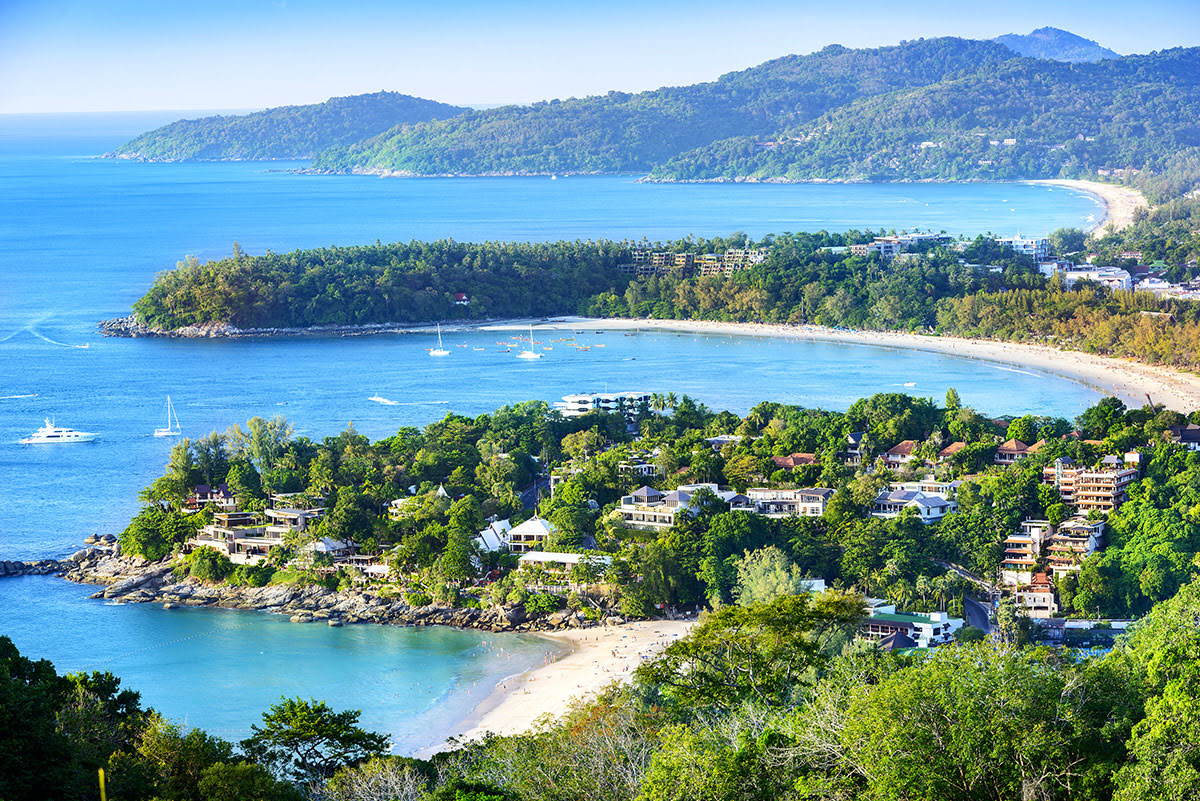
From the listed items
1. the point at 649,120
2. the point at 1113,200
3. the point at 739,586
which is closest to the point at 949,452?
the point at 739,586

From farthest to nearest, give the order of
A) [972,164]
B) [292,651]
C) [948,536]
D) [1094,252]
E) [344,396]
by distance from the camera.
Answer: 1. [972,164]
2. [1094,252]
3. [344,396]
4. [948,536]
5. [292,651]

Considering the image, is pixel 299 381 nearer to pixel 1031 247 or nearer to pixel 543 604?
pixel 543 604

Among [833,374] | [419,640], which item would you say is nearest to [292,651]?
[419,640]

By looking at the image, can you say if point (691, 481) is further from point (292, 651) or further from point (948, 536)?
point (292, 651)

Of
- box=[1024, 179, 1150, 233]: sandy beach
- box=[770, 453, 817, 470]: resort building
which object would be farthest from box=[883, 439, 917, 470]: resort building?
box=[1024, 179, 1150, 233]: sandy beach

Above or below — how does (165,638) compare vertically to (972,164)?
below

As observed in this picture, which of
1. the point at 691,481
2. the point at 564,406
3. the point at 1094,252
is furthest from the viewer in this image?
the point at 1094,252

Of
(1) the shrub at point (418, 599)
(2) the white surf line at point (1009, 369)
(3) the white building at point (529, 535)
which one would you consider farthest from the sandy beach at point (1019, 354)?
(1) the shrub at point (418, 599)

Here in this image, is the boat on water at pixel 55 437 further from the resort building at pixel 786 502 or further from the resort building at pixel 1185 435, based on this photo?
the resort building at pixel 1185 435

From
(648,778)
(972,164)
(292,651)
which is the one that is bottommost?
(292,651)
